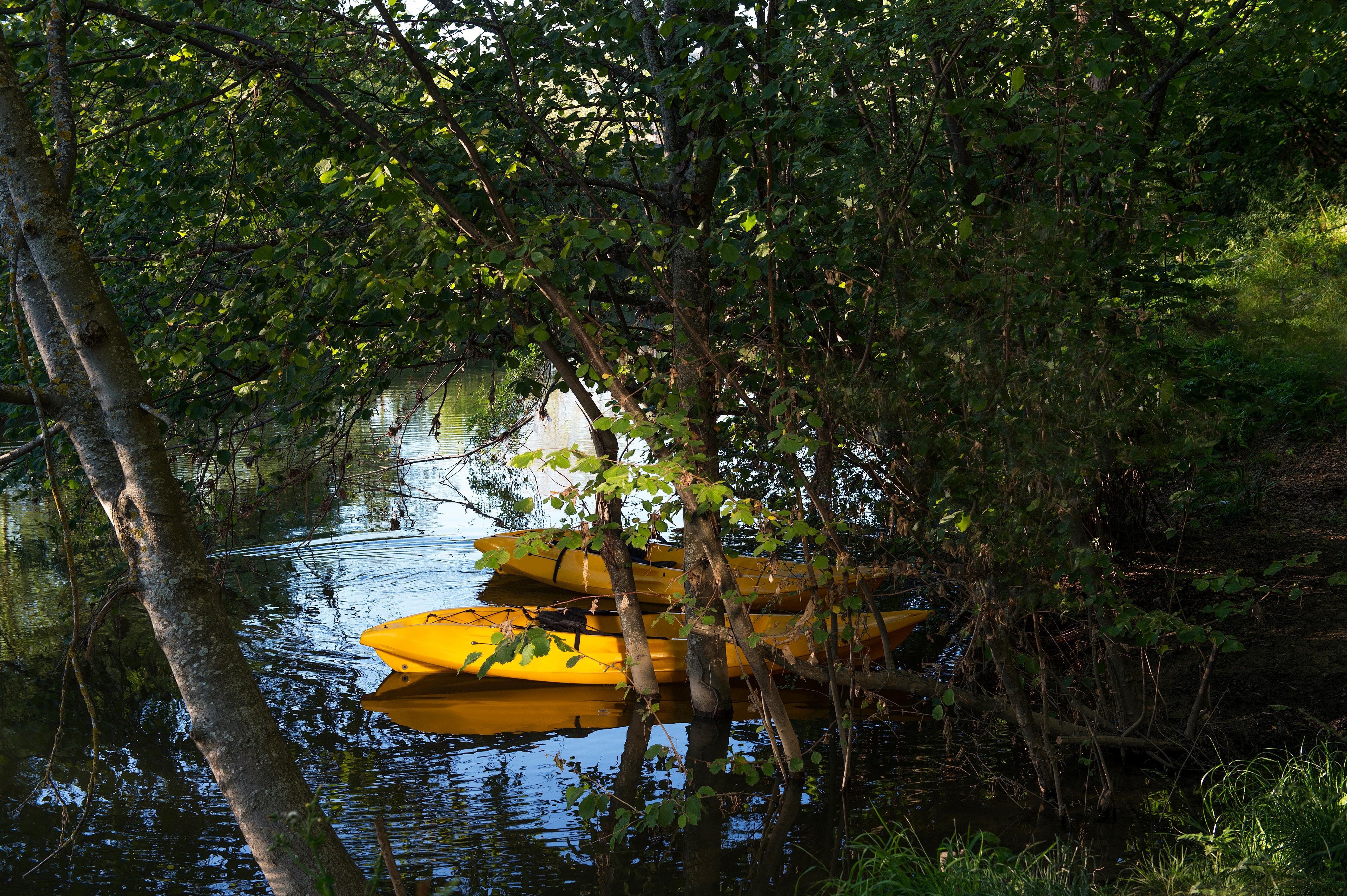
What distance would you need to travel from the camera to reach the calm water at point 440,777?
4.58m

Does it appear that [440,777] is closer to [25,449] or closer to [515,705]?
[515,705]

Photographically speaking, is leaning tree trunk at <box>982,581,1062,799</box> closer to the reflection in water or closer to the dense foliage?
the dense foliage

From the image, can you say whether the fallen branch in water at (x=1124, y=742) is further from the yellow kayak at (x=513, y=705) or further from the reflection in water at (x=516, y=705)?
the yellow kayak at (x=513, y=705)

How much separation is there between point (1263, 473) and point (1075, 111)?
6568 millimetres

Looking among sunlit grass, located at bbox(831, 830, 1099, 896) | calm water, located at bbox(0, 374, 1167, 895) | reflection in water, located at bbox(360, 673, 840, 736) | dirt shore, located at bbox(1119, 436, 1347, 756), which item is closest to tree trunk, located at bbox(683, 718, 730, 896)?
calm water, located at bbox(0, 374, 1167, 895)

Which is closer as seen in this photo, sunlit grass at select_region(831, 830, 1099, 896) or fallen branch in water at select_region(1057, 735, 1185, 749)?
sunlit grass at select_region(831, 830, 1099, 896)

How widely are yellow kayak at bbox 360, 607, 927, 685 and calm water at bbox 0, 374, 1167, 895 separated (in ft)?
0.67

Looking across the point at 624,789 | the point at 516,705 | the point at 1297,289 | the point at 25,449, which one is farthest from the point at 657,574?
the point at 1297,289

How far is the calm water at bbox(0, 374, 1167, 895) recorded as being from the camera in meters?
4.58

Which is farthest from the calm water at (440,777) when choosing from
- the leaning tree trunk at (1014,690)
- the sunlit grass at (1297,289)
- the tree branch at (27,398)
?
the sunlit grass at (1297,289)

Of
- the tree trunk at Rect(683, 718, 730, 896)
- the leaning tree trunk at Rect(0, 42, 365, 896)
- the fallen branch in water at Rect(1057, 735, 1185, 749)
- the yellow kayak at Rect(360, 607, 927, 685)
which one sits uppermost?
the leaning tree trunk at Rect(0, 42, 365, 896)

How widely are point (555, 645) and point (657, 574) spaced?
5.93 feet

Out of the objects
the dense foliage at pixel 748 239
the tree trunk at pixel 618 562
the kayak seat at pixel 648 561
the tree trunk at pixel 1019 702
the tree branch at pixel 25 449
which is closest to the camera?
the tree branch at pixel 25 449

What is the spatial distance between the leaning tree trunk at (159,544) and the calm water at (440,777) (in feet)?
4.13
